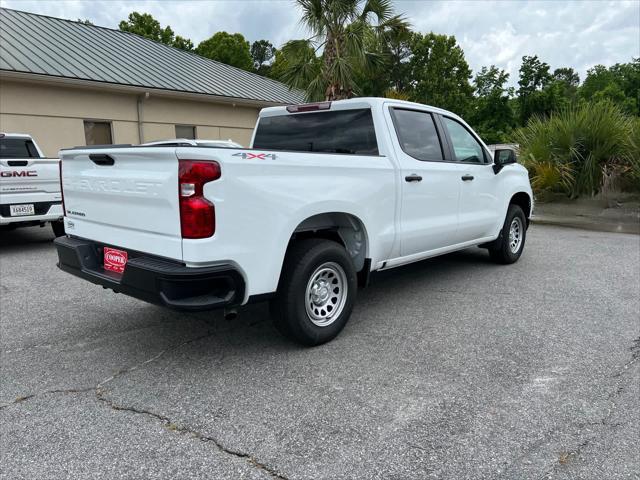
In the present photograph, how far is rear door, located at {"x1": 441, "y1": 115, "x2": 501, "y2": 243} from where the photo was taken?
218 inches

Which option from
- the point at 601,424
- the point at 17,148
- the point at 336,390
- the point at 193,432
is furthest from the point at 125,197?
the point at 17,148

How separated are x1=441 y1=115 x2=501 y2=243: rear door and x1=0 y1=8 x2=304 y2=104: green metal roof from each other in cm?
1072

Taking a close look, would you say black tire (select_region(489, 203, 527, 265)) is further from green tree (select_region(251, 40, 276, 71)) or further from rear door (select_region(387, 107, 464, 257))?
green tree (select_region(251, 40, 276, 71))

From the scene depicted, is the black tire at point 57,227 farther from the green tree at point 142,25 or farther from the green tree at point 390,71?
the green tree at point 142,25

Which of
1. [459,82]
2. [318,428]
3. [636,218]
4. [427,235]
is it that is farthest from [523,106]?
[318,428]

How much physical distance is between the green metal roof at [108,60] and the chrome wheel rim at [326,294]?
11125 millimetres

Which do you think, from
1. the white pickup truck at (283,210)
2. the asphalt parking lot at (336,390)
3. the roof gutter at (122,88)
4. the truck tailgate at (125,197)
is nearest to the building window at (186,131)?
the roof gutter at (122,88)

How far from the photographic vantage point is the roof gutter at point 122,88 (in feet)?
38.6

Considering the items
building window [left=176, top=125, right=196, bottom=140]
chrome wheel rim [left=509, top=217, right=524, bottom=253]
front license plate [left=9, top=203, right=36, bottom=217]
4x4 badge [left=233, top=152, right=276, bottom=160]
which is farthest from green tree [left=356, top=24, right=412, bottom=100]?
4x4 badge [left=233, top=152, right=276, bottom=160]

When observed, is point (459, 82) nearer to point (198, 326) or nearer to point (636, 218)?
point (636, 218)

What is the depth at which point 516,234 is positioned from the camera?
22.7 feet

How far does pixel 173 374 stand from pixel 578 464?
2.52 metres

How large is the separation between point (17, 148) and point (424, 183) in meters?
7.15

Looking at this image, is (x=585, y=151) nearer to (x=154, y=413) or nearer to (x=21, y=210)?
(x=21, y=210)
